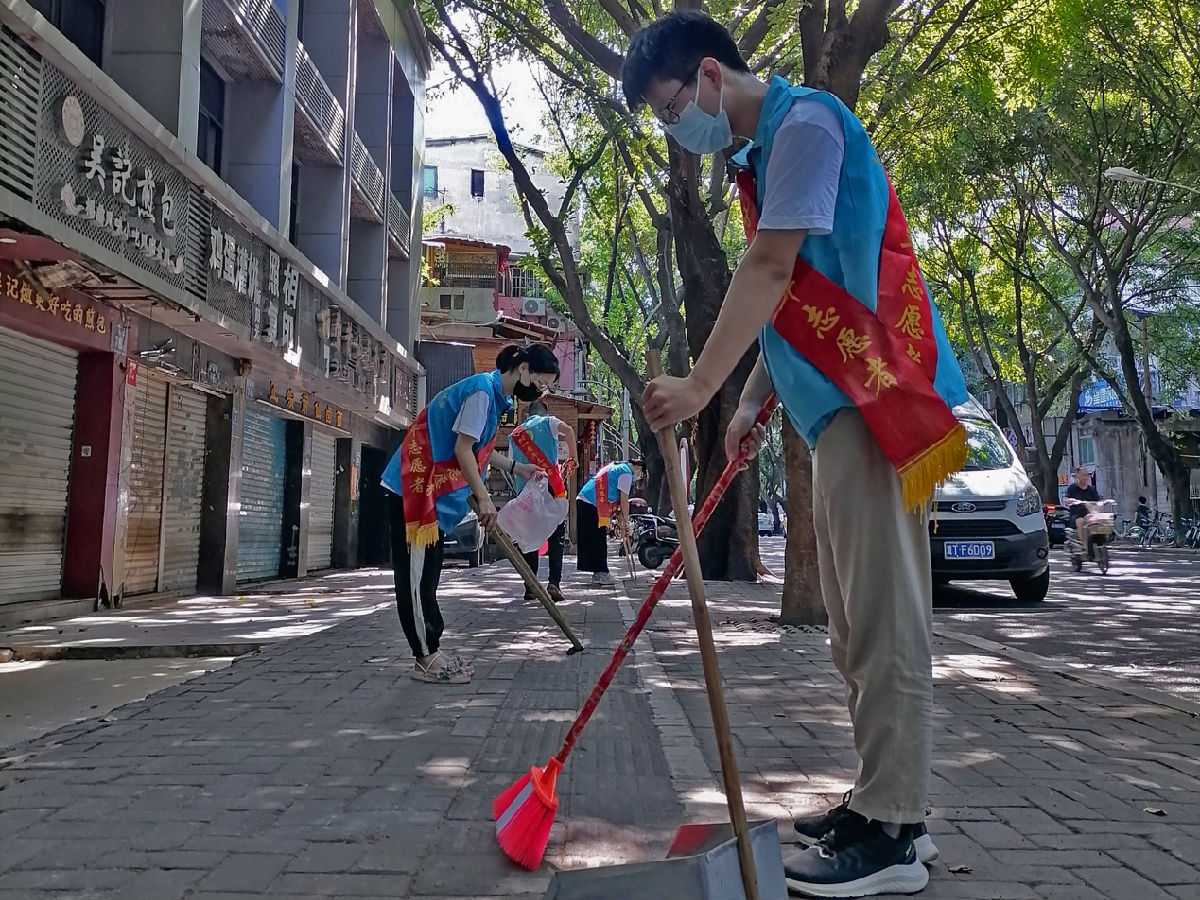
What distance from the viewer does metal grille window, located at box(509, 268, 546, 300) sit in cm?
4072

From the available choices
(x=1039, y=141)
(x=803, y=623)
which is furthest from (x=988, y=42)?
(x=803, y=623)

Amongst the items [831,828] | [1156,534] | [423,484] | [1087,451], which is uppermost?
[1087,451]

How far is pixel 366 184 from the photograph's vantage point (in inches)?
695

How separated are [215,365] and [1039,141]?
16203mm

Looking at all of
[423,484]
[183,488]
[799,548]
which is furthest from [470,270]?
[423,484]

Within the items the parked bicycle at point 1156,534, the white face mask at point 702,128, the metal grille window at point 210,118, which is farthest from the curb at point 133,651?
the parked bicycle at point 1156,534

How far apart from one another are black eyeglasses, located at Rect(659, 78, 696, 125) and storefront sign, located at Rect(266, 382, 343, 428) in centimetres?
1181

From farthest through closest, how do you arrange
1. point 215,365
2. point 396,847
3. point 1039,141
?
point 1039,141 → point 215,365 → point 396,847

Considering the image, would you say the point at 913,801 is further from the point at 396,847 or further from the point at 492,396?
the point at 492,396

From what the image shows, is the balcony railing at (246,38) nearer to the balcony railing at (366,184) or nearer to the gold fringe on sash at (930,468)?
the balcony railing at (366,184)

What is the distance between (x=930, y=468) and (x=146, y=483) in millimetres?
9671

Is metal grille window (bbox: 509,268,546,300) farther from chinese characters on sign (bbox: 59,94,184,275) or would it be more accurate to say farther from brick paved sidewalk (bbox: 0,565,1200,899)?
brick paved sidewalk (bbox: 0,565,1200,899)

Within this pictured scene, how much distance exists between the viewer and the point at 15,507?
27.3ft

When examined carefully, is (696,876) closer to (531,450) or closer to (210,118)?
(531,450)
